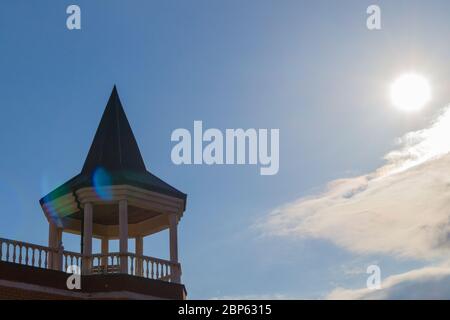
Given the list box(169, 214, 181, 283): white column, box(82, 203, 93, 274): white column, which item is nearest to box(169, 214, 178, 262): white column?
box(169, 214, 181, 283): white column

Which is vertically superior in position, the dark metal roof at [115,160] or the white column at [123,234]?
the dark metal roof at [115,160]

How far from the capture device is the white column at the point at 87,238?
30000 mm

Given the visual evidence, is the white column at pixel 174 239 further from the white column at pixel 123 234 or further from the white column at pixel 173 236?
the white column at pixel 123 234

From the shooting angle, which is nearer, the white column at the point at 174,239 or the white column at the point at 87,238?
the white column at the point at 87,238

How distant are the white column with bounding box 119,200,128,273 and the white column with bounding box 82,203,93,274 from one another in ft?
3.36

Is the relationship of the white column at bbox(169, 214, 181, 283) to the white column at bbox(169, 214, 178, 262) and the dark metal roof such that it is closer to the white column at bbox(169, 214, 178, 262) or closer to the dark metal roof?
the white column at bbox(169, 214, 178, 262)

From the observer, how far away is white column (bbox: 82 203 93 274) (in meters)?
30.0

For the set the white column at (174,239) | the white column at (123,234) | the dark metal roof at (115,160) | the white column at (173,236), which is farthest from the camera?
the white column at (173,236)

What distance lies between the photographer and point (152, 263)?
101 feet

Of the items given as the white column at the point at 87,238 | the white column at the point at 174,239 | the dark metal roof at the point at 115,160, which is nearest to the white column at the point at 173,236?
the white column at the point at 174,239
